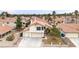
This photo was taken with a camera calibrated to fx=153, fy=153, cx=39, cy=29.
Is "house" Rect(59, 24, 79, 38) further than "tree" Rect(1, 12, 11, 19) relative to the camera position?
No

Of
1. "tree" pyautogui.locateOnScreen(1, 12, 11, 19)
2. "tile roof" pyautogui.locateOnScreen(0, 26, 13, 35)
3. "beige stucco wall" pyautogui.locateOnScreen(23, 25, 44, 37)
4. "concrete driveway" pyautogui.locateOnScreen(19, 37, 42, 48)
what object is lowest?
"concrete driveway" pyautogui.locateOnScreen(19, 37, 42, 48)

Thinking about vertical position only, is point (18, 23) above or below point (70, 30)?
above

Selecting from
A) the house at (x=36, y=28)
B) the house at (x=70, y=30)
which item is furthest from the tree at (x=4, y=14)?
the house at (x=70, y=30)

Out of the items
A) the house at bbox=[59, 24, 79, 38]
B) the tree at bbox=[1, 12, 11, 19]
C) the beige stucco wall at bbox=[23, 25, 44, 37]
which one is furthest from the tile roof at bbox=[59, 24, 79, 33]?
the tree at bbox=[1, 12, 11, 19]

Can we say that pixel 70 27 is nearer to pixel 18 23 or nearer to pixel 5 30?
pixel 18 23

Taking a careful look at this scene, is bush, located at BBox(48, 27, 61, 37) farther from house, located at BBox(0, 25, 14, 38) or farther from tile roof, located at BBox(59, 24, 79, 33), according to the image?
house, located at BBox(0, 25, 14, 38)

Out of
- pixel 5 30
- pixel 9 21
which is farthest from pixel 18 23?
pixel 5 30
